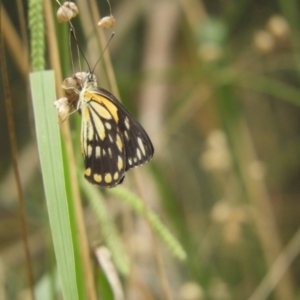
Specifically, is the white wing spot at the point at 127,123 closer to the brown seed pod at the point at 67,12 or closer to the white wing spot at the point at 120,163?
the white wing spot at the point at 120,163

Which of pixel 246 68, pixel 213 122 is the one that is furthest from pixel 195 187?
pixel 246 68

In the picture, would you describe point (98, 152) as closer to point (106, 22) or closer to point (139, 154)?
point (139, 154)

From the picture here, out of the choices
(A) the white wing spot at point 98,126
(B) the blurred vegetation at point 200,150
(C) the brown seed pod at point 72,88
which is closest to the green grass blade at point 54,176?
(C) the brown seed pod at point 72,88

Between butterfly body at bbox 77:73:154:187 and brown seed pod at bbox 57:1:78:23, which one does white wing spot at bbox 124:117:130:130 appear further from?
brown seed pod at bbox 57:1:78:23

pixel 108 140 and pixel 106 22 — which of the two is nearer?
pixel 106 22

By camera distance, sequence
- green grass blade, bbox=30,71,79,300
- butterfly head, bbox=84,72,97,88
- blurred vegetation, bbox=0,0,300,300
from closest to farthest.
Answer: green grass blade, bbox=30,71,79,300
butterfly head, bbox=84,72,97,88
blurred vegetation, bbox=0,0,300,300

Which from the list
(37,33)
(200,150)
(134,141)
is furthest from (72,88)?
(200,150)

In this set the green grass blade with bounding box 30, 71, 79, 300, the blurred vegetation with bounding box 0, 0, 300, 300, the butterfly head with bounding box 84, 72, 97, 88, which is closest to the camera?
the green grass blade with bounding box 30, 71, 79, 300

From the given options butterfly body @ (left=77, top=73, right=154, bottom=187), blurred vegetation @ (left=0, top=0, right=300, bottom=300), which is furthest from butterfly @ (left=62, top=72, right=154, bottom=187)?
blurred vegetation @ (left=0, top=0, right=300, bottom=300)
